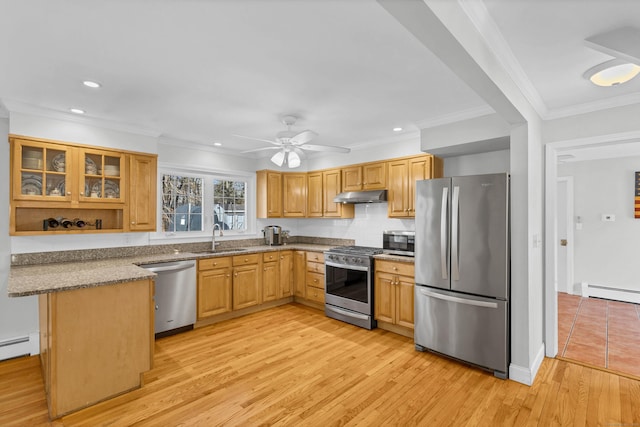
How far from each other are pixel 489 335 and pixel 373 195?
215 centimetres

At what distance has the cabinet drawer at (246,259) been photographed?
4.47 metres

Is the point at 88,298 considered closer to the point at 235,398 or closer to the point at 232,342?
the point at 235,398

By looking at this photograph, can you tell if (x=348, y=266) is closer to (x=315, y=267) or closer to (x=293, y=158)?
(x=315, y=267)

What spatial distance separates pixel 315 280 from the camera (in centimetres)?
482

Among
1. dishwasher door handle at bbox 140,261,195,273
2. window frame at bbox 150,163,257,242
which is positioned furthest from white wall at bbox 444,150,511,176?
dishwasher door handle at bbox 140,261,195,273

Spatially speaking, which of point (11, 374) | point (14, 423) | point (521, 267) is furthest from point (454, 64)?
point (11, 374)

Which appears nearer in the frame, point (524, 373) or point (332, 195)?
point (524, 373)

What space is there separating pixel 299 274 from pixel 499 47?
13.0 ft

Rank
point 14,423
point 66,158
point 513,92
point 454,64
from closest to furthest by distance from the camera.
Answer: point 454,64 → point 14,423 → point 513,92 → point 66,158

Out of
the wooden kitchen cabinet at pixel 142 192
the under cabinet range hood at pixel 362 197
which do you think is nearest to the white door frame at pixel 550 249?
the under cabinet range hood at pixel 362 197

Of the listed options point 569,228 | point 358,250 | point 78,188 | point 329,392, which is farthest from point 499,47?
point 569,228

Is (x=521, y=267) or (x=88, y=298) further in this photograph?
(x=521, y=267)

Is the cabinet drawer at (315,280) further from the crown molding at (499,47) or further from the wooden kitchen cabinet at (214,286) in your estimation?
the crown molding at (499,47)

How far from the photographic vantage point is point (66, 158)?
3398 mm
